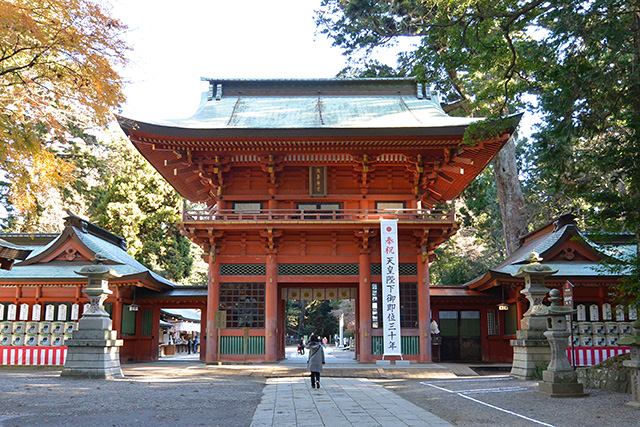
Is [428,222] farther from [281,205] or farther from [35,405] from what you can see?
[35,405]

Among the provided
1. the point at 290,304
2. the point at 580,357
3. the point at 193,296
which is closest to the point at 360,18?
the point at 193,296

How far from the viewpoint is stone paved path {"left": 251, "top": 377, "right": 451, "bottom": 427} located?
753 centimetres

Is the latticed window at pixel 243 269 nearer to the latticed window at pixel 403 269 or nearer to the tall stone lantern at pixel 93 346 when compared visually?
the latticed window at pixel 403 269

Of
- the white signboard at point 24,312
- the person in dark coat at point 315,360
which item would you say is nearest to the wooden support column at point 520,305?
the person in dark coat at point 315,360

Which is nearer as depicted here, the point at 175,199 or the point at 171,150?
the point at 171,150

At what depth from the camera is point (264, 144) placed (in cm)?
1744

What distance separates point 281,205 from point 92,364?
8.07 metres

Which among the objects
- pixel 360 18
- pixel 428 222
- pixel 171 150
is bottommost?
pixel 428 222

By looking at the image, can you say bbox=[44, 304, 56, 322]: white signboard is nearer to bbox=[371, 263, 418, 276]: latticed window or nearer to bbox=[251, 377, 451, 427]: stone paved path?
bbox=[251, 377, 451, 427]: stone paved path

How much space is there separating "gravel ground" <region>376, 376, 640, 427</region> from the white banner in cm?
347

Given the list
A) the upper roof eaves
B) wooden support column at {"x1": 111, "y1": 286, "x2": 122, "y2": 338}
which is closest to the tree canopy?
the upper roof eaves

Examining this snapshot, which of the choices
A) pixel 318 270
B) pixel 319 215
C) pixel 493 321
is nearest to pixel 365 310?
pixel 318 270

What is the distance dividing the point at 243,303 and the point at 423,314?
20.0 feet

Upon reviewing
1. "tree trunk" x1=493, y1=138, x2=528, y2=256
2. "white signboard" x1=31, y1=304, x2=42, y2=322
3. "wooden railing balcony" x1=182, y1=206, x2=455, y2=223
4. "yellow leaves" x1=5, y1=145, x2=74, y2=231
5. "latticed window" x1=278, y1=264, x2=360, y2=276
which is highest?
"tree trunk" x1=493, y1=138, x2=528, y2=256
